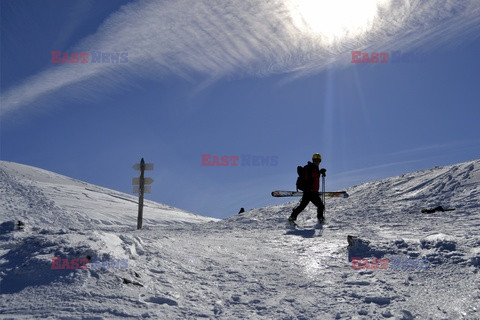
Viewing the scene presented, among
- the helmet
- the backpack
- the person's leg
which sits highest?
the helmet

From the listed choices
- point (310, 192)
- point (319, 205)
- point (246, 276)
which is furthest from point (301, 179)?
point (246, 276)

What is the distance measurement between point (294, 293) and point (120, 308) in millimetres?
2432

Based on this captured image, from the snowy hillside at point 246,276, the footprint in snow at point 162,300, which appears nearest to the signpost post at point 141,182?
the snowy hillside at point 246,276

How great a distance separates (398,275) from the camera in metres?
6.41

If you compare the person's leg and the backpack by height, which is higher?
the backpack

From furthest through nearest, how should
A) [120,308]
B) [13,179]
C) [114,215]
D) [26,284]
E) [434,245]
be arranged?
[13,179]
[114,215]
[434,245]
[26,284]
[120,308]

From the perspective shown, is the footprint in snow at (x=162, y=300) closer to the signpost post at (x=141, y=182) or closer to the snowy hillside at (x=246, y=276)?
the snowy hillside at (x=246, y=276)

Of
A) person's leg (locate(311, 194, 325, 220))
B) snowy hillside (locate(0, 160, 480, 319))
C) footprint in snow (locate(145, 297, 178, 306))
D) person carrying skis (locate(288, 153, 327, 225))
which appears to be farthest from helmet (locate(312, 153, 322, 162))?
footprint in snow (locate(145, 297, 178, 306))

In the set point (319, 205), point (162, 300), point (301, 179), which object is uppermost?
point (301, 179)

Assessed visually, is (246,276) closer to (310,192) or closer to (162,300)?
(162,300)

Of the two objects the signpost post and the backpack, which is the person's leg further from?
the signpost post

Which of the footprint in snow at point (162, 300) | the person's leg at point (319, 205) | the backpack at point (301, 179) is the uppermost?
the backpack at point (301, 179)

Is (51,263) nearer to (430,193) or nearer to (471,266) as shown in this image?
(471,266)

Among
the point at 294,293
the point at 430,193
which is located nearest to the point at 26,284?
the point at 294,293
